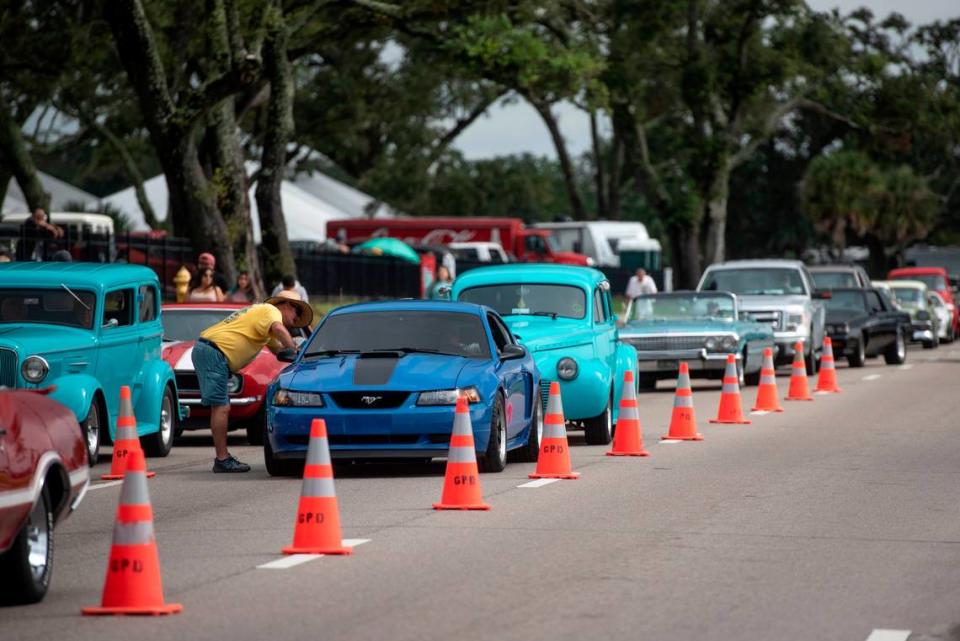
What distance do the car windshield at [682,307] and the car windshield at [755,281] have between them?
151 inches

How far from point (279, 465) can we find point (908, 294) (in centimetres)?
3243

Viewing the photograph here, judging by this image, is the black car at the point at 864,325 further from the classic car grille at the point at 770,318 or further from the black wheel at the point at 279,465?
the black wheel at the point at 279,465

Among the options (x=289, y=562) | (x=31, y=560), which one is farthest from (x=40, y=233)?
(x=31, y=560)

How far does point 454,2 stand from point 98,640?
26032 mm

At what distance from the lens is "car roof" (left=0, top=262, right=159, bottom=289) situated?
17172 millimetres

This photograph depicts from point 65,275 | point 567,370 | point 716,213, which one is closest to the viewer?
point 65,275

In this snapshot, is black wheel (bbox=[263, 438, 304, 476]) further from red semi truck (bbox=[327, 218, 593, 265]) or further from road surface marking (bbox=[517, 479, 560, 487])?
red semi truck (bbox=[327, 218, 593, 265])

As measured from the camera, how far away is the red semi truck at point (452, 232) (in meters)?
62.9

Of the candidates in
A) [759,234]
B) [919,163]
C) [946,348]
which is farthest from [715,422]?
[759,234]

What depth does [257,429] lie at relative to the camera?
65.6 feet

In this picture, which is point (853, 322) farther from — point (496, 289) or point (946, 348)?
point (496, 289)

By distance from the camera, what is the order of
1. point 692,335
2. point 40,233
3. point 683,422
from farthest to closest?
point 40,233 < point 692,335 < point 683,422

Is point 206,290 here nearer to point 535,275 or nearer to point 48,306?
Result: point 535,275

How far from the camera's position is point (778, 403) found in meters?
25.3
